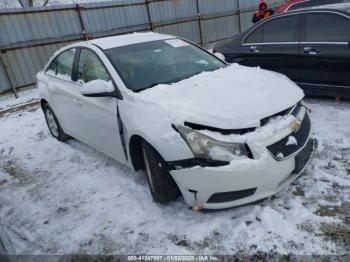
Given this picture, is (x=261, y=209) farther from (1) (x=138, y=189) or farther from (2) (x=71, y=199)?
(2) (x=71, y=199)

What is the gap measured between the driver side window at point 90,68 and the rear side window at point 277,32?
3.15 metres

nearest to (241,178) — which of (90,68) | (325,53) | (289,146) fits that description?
(289,146)

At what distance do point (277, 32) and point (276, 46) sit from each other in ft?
0.84

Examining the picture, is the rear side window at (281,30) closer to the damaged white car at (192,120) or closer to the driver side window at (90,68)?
the damaged white car at (192,120)

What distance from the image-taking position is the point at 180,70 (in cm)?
375

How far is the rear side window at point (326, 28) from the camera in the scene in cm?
473

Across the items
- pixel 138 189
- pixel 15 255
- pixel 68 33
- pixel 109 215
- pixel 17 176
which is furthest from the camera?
pixel 68 33

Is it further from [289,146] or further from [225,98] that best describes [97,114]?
[289,146]

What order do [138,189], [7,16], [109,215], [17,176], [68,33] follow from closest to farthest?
[109,215]
[138,189]
[17,176]
[7,16]
[68,33]

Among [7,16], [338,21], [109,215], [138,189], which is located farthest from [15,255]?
[7,16]

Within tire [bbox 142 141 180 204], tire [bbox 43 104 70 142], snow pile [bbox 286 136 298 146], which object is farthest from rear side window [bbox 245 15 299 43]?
tire [bbox 43 104 70 142]

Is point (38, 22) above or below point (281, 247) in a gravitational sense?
above

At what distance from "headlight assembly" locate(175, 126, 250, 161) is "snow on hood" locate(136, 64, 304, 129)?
129 millimetres

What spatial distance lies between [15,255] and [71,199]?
2.97 feet
